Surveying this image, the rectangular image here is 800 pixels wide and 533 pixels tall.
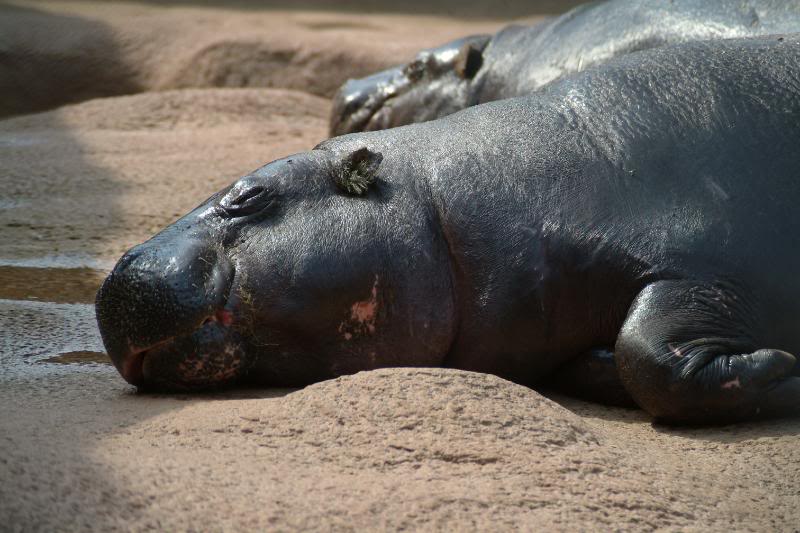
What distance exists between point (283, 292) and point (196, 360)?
1.20 ft

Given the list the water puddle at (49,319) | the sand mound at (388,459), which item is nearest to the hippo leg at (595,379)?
the sand mound at (388,459)

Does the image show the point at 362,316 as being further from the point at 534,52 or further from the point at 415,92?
the point at 415,92

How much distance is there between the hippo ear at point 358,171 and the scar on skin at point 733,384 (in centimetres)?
138

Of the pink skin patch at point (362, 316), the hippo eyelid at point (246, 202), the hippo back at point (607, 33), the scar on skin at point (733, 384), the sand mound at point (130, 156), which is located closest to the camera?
the scar on skin at point (733, 384)

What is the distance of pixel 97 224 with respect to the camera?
6.71 metres

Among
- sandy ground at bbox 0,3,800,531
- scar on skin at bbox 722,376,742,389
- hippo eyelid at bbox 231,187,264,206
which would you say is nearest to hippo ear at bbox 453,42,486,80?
sandy ground at bbox 0,3,800,531

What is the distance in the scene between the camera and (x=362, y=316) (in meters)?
4.11

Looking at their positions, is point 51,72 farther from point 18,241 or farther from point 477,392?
point 477,392

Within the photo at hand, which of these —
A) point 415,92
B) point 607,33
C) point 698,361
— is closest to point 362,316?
point 698,361

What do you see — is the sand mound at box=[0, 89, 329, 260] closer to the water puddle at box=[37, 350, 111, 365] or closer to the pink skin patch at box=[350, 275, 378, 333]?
the water puddle at box=[37, 350, 111, 365]

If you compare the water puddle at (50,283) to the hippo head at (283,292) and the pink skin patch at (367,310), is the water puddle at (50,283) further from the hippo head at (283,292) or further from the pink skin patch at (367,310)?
the pink skin patch at (367,310)

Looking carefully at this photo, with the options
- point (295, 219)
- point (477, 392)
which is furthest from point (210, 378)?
point (477, 392)

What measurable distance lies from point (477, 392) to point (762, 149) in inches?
60.2

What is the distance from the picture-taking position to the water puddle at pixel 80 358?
15.0 ft
